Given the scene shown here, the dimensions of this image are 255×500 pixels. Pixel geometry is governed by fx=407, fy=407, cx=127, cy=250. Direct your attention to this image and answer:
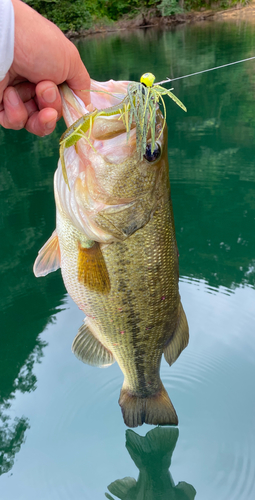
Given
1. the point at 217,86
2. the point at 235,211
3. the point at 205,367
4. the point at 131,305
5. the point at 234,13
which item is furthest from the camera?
the point at 234,13

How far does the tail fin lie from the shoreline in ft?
101

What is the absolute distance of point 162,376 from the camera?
127 inches

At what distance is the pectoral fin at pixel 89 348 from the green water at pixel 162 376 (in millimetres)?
889

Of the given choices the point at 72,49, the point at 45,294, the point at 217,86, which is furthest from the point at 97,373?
the point at 217,86

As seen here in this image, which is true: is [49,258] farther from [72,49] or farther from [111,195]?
[72,49]

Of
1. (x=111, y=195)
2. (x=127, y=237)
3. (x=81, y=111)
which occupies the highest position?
(x=81, y=111)

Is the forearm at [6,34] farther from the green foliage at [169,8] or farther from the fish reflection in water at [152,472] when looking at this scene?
the green foliage at [169,8]

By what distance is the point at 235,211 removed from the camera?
203 inches

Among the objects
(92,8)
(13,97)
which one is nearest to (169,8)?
(92,8)

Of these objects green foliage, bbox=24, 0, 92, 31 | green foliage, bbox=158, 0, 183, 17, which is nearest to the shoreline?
green foliage, bbox=158, 0, 183, 17

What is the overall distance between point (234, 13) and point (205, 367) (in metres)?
32.7

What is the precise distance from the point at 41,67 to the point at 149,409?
1932 mm

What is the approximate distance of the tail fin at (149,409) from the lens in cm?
242

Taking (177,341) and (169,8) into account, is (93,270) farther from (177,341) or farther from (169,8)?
(169,8)
